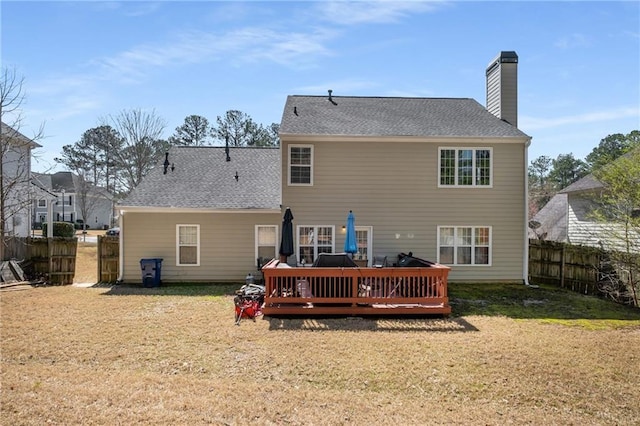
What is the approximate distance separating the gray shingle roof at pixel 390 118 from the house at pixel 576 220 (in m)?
4.07

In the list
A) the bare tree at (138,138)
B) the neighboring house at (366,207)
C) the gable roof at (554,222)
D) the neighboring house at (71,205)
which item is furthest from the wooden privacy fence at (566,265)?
the neighboring house at (71,205)

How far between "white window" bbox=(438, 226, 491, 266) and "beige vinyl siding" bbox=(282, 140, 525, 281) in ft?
0.67

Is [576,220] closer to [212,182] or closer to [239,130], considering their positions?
[212,182]

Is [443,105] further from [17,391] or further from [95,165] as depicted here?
[95,165]

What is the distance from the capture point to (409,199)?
13039 mm

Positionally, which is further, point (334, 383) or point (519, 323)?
point (519, 323)

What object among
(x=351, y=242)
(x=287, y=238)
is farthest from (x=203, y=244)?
(x=351, y=242)

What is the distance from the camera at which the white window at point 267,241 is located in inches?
512

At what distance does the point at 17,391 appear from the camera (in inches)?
180

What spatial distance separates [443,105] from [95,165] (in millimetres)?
40120

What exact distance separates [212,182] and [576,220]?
17.9m

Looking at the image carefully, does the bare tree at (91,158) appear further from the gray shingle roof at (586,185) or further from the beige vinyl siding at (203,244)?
the gray shingle roof at (586,185)

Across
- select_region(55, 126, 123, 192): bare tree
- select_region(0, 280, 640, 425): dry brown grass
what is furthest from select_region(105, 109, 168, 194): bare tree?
select_region(0, 280, 640, 425): dry brown grass

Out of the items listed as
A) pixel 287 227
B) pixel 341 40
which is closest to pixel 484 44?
pixel 341 40
